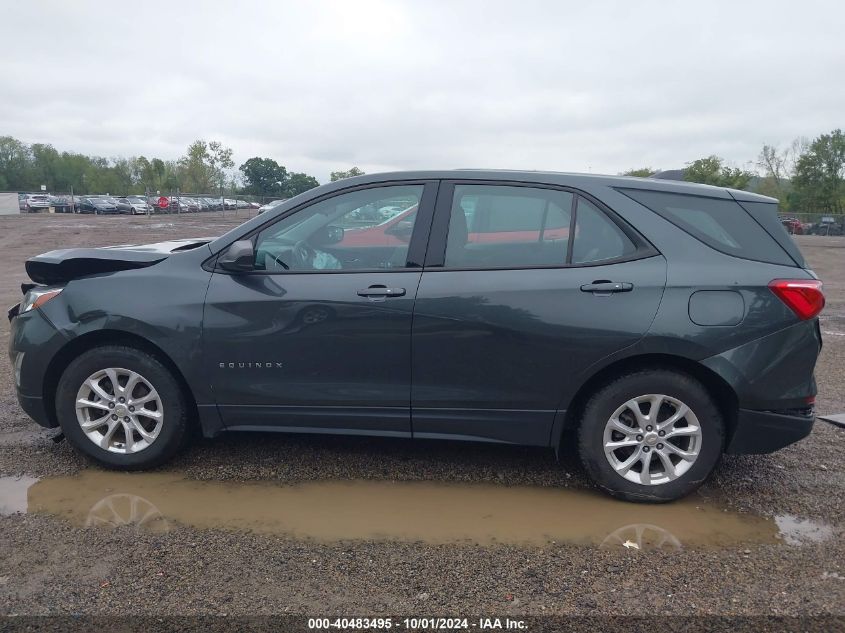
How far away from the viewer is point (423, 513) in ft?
11.9

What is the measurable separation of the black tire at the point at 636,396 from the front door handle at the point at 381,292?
47.6 inches

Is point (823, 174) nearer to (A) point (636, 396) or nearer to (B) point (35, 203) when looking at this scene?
(B) point (35, 203)

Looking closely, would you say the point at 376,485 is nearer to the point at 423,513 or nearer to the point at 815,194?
the point at 423,513

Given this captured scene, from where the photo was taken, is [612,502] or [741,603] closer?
[741,603]

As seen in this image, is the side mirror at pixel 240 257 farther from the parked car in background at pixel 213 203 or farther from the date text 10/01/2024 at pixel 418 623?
the parked car in background at pixel 213 203

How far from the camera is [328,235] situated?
404cm

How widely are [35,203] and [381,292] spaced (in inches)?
1946

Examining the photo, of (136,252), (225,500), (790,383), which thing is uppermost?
(136,252)

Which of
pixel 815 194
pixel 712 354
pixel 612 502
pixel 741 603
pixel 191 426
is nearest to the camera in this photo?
pixel 741 603

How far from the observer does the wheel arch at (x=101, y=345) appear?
4027mm

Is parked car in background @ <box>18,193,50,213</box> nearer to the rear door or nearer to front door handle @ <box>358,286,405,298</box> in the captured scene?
front door handle @ <box>358,286,405,298</box>

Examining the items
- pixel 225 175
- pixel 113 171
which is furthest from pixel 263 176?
pixel 113 171

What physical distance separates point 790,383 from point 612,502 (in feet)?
3.74

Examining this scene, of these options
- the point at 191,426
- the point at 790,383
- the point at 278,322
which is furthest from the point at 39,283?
the point at 790,383
